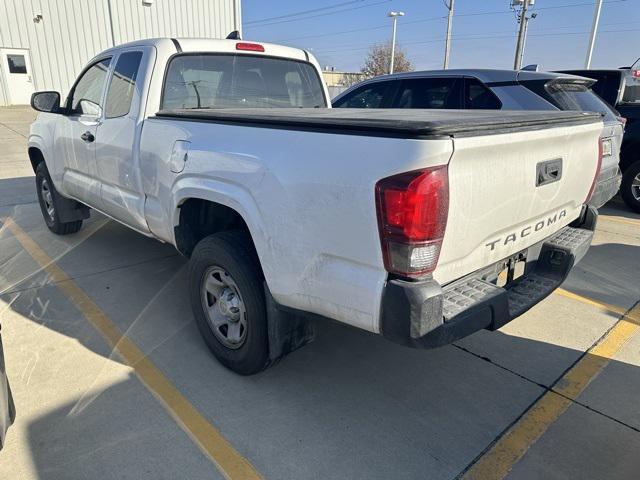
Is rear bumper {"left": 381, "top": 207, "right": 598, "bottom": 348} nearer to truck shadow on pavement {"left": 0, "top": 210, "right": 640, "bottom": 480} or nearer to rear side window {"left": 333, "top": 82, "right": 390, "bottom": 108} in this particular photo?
truck shadow on pavement {"left": 0, "top": 210, "right": 640, "bottom": 480}

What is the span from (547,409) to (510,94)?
149 inches

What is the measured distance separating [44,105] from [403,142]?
165 inches

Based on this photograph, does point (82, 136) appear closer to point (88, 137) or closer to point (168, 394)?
point (88, 137)

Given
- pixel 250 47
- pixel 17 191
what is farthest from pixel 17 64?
pixel 250 47

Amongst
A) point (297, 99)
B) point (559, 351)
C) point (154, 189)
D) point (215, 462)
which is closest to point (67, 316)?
point (154, 189)

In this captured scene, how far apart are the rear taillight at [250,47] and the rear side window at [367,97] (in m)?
2.51

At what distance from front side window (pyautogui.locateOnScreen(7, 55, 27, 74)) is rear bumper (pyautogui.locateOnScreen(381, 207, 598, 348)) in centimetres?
2639

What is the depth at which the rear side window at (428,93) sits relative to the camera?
5.83 metres

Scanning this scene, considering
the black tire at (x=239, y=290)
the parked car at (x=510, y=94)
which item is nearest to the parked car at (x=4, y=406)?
the black tire at (x=239, y=290)

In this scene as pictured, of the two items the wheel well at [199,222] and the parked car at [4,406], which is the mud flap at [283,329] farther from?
the parked car at [4,406]

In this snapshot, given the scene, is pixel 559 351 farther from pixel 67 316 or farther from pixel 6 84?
pixel 6 84

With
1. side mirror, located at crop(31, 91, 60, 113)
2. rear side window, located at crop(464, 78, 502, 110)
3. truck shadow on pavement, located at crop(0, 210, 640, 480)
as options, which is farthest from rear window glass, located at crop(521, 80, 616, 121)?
side mirror, located at crop(31, 91, 60, 113)

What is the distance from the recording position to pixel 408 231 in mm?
1915

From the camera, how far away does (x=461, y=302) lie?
215 cm
